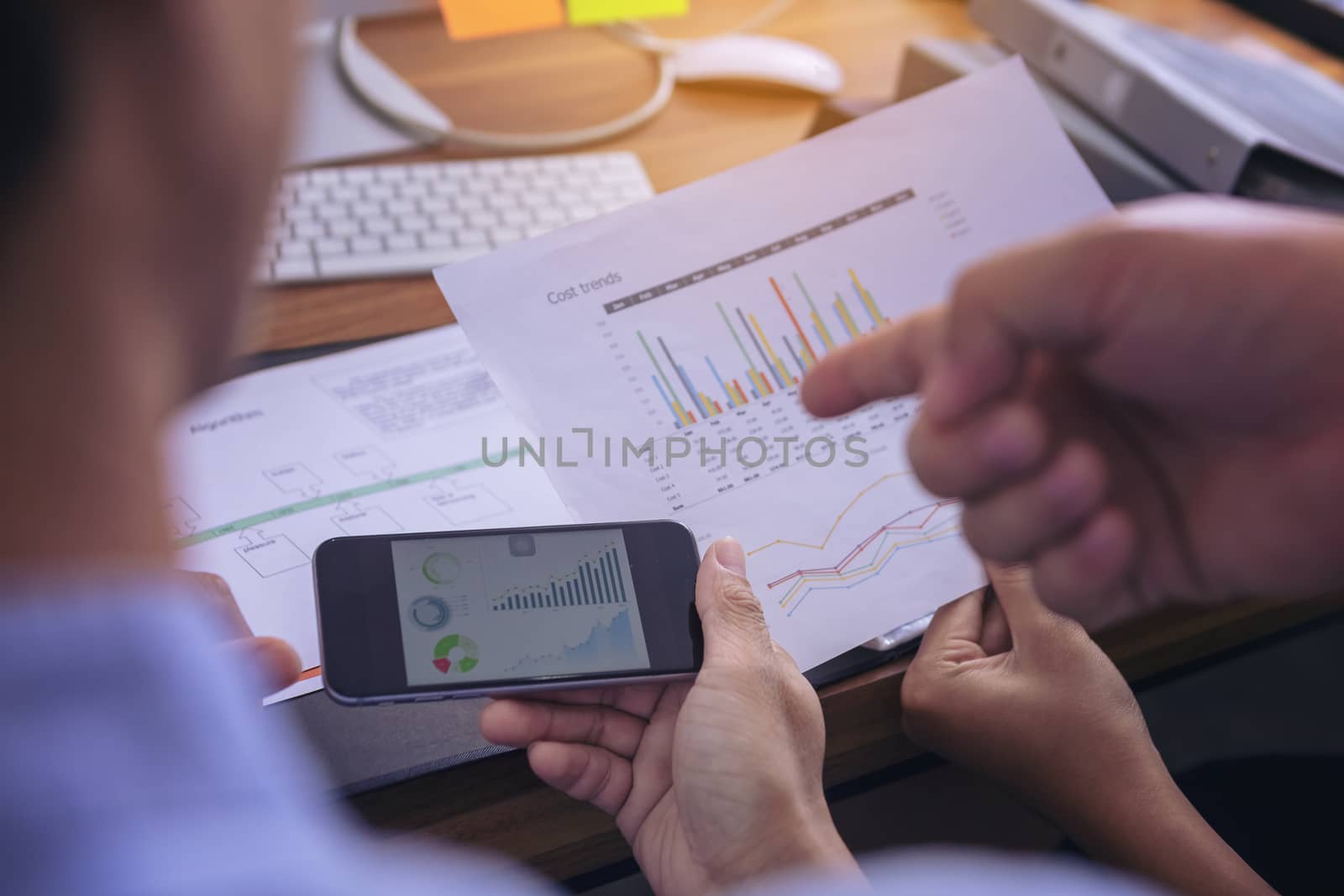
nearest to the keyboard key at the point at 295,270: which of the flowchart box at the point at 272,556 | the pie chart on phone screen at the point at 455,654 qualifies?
the flowchart box at the point at 272,556

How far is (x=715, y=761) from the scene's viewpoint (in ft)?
1.48

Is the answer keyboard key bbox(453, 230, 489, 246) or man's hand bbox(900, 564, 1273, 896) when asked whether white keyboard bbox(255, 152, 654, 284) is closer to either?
keyboard key bbox(453, 230, 489, 246)

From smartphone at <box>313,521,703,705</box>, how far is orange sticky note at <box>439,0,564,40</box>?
1.68 feet

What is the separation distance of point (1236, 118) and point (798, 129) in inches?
13.2

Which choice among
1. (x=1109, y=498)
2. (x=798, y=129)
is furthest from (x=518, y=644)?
(x=798, y=129)

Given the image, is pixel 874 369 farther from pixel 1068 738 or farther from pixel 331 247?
pixel 331 247

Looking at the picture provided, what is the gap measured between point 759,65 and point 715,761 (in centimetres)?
66

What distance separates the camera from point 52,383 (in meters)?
0.20

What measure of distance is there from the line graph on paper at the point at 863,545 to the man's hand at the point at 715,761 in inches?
1.7

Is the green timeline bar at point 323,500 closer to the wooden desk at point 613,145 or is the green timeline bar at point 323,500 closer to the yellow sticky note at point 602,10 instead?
the wooden desk at point 613,145

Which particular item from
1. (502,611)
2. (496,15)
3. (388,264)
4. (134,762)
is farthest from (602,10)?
(134,762)

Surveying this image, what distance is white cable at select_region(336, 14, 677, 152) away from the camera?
32.0 inches

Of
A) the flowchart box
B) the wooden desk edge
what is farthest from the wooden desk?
the flowchart box

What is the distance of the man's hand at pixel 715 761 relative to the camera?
440mm
